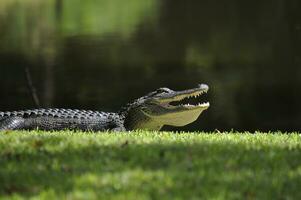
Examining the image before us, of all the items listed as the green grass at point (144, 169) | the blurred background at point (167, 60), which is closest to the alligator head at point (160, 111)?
the green grass at point (144, 169)

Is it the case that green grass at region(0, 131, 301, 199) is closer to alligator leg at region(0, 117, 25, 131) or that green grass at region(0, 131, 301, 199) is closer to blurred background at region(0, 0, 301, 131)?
alligator leg at region(0, 117, 25, 131)

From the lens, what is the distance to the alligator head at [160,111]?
36.7 ft

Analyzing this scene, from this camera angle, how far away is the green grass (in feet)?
16.8

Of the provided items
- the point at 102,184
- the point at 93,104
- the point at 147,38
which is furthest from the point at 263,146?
the point at 147,38

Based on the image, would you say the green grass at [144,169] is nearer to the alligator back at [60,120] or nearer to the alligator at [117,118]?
the alligator at [117,118]

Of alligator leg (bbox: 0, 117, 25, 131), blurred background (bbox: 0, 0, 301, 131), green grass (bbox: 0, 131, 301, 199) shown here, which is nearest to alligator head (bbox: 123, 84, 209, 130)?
alligator leg (bbox: 0, 117, 25, 131)

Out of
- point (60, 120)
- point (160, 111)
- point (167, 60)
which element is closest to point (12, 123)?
point (60, 120)

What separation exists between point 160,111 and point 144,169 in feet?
19.1

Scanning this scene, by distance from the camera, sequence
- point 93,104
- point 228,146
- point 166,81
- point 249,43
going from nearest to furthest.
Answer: point 228,146 < point 93,104 < point 166,81 < point 249,43

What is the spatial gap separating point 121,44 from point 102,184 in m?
30.6

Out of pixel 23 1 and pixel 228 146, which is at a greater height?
pixel 228 146

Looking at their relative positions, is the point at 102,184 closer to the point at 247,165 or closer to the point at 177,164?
the point at 177,164

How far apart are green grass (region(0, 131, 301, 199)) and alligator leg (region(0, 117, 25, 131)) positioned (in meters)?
4.22

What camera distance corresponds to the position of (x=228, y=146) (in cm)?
686
